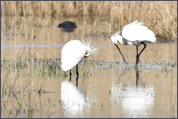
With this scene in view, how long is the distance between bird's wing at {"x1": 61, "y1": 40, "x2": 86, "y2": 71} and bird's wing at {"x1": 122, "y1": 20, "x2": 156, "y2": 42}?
106 inches

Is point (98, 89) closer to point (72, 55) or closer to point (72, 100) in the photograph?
point (72, 100)

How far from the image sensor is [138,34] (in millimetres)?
11773

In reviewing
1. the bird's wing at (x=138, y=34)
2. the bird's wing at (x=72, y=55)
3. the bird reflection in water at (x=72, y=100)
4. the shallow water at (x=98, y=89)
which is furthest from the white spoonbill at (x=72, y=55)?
the bird's wing at (x=138, y=34)

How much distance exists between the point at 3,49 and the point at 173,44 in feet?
18.2

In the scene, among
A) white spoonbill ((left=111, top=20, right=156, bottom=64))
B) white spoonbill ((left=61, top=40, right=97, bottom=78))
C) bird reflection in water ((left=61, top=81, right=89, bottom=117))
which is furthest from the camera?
white spoonbill ((left=111, top=20, right=156, bottom=64))

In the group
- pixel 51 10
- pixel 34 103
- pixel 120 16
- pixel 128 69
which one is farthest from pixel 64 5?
pixel 34 103

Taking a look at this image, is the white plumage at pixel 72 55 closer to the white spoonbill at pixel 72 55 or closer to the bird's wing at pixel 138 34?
the white spoonbill at pixel 72 55

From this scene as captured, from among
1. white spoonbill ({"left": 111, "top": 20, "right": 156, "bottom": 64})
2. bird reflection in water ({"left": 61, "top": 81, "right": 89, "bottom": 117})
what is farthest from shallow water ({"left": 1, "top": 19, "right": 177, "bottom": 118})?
white spoonbill ({"left": 111, "top": 20, "right": 156, "bottom": 64})

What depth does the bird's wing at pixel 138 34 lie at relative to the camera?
1165 cm

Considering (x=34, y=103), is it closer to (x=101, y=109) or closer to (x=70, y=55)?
(x=101, y=109)

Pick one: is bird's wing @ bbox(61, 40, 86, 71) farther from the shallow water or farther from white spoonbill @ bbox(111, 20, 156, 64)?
white spoonbill @ bbox(111, 20, 156, 64)

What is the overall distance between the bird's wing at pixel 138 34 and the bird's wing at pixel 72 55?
2698 mm

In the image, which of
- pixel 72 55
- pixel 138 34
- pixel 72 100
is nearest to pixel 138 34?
pixel 138 34

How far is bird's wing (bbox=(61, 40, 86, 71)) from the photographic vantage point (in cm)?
877
